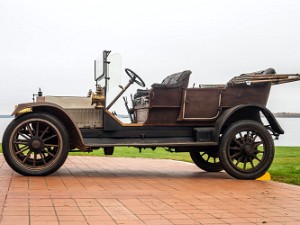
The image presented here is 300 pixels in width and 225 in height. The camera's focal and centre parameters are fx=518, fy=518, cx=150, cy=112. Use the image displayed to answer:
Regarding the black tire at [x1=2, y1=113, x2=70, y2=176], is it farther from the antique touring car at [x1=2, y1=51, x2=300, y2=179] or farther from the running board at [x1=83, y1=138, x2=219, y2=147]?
the running board at [x1=83, y1=138, x2=219, y2=147]

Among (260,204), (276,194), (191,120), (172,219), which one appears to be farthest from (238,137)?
(172,219)

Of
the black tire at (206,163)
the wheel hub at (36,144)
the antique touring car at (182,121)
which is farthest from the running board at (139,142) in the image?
the black tire at (206,163)

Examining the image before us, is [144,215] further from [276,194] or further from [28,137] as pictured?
[28,137]

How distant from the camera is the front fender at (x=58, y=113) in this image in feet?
26.3

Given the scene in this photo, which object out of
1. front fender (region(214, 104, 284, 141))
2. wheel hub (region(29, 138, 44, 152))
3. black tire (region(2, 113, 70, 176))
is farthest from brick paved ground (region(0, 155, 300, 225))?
front fender (region(214, 104, 284, 141))

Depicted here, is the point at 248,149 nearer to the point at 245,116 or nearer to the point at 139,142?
the point at 245,116

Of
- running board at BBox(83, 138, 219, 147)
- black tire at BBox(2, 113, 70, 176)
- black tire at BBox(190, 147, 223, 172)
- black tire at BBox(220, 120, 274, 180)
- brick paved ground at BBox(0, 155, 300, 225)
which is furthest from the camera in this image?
black tire at BBox(190, 147, 223, 172)

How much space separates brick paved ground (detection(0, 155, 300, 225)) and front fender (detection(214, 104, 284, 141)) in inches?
35.2

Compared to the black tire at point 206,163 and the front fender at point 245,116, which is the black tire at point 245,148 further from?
the black tire at point 206,163

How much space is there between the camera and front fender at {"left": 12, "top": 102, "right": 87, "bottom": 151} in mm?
8016

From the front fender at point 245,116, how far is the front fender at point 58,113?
2.23 metres

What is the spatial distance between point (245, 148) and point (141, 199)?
307 cm

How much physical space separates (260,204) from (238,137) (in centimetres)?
279

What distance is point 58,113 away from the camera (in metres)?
8.23
